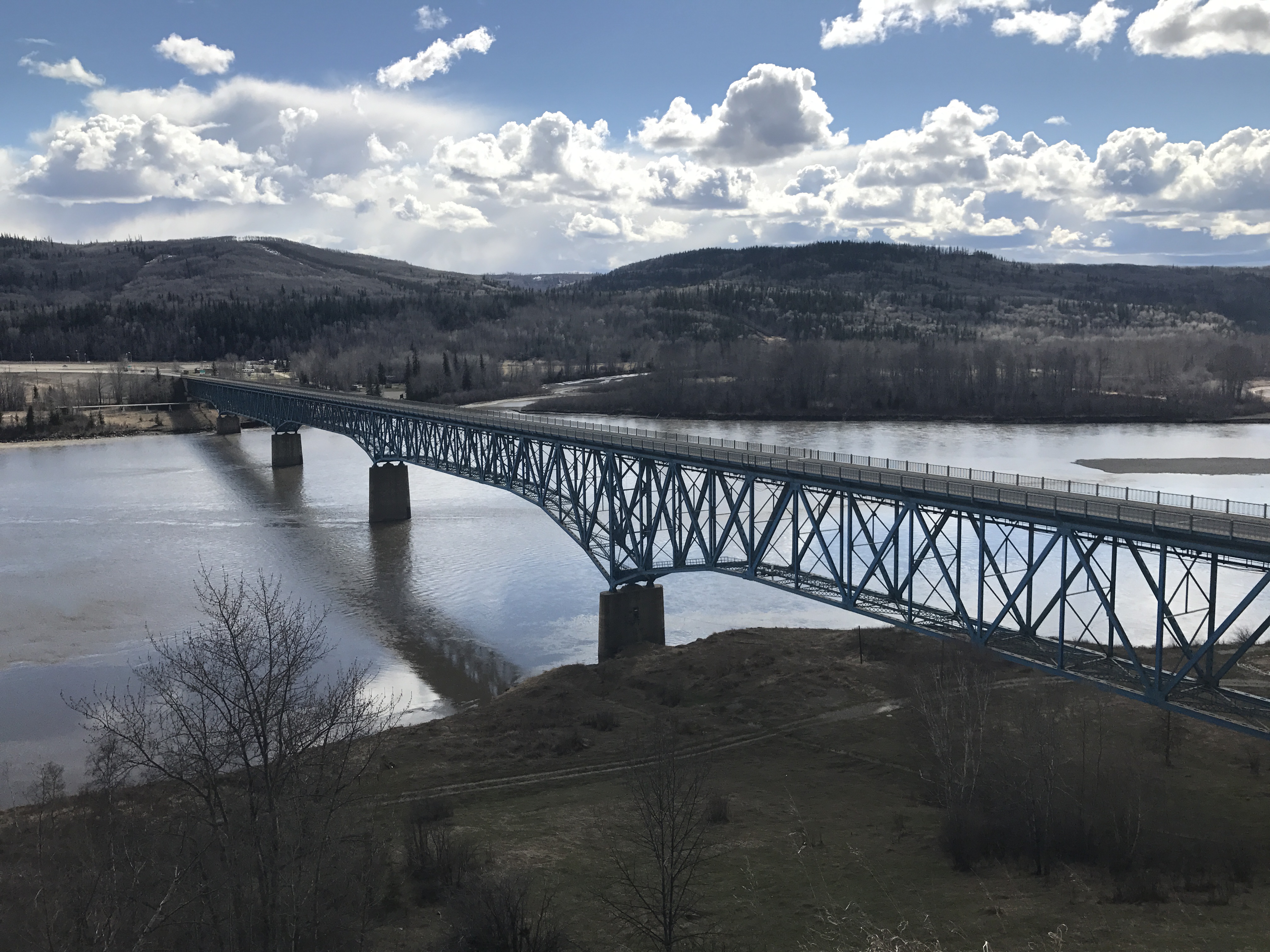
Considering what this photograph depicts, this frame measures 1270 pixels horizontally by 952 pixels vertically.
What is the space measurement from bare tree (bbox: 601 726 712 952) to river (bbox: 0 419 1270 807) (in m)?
15.2

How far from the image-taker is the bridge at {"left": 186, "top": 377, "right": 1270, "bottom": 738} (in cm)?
2666

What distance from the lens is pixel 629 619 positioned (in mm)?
45969

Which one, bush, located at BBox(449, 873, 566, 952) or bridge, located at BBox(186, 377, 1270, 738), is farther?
bridge, located at BBox(186, 377, 1270, 738)

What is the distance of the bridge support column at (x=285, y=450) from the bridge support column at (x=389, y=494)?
111 ft

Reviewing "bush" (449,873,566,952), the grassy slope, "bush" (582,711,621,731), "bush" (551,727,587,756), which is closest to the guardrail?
the grassy slope

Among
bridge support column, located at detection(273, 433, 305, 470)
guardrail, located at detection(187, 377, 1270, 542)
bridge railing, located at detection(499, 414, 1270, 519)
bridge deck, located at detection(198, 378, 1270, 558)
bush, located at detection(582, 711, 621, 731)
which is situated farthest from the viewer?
bridge support column, located at detection(273, 433, 305, 470)

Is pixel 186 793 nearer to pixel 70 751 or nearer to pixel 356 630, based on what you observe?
pixel 70 751

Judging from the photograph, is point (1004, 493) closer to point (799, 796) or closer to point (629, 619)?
point (799, 796)

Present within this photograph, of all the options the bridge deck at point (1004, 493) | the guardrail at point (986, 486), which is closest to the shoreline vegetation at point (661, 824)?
the bridge deck at point (1004, 493)

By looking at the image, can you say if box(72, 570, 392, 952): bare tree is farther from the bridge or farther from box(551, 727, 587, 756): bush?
the bridge

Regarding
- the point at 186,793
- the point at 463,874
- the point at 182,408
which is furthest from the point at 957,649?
the point at 182,408

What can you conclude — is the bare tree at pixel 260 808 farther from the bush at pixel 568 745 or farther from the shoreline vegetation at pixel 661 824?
the bush at pixel 568 745

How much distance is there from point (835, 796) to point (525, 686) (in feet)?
50.6

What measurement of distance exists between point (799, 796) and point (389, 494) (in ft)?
171
